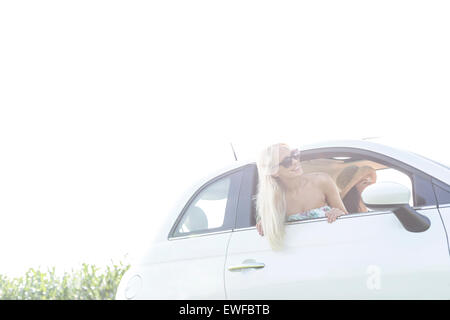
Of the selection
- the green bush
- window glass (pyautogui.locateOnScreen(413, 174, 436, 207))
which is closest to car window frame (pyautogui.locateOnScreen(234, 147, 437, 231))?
window glass (pyautogui.locateOnScreen(413, 174, 436, 207))

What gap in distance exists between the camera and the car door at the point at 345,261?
308cm

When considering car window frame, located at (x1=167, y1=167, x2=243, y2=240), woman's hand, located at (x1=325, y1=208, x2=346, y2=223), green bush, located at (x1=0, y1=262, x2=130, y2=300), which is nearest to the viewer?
woman's hand, located at (x1=325, y1=208, x2=346, y2=223)

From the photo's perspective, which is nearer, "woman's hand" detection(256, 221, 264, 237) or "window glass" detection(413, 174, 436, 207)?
"window glass" detection(413, 174, 436, 207)

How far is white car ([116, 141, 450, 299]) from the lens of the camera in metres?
3.11

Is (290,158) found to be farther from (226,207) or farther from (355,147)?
(226,207)

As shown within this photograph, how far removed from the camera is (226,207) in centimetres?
402

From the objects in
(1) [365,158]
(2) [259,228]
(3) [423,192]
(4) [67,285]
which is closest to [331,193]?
(1) [365,158]

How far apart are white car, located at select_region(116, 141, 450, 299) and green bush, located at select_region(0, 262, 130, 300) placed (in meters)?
6.94

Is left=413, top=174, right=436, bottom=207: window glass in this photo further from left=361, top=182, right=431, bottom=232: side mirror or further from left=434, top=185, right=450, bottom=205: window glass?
left=361, top=182, right=431, bottom=232: side mirror

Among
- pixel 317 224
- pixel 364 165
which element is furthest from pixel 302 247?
pixel 364 165

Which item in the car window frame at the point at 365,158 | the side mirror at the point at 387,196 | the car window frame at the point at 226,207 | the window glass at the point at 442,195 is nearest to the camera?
the side mirror at the point at 387,196

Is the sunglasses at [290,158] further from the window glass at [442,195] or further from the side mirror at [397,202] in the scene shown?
the window glass at [442,195]

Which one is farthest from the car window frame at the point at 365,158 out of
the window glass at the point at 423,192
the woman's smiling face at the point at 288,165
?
the woman's smiling face at the point at 288,165
